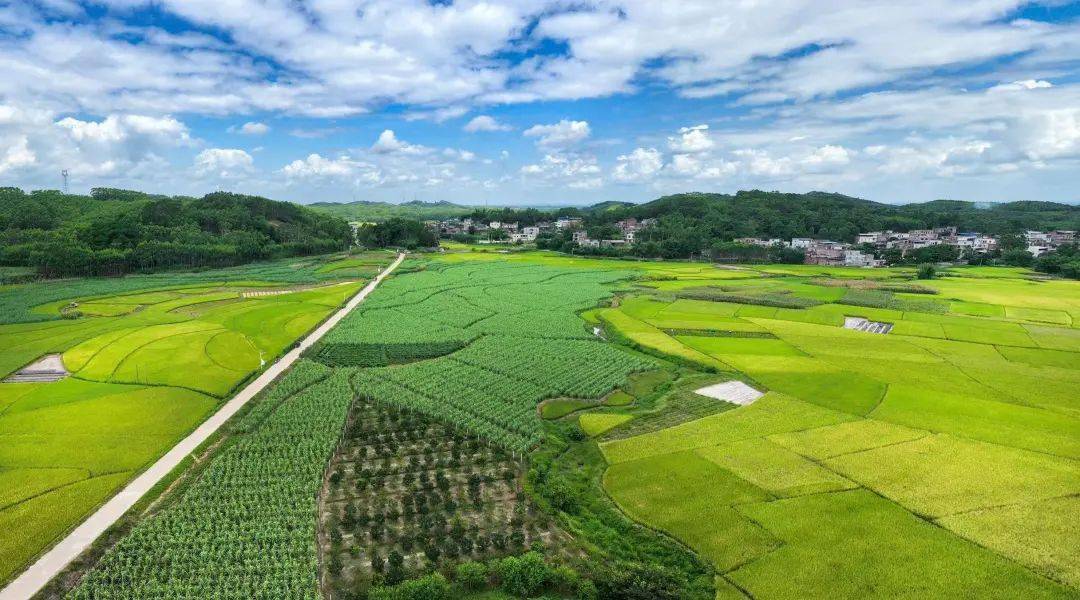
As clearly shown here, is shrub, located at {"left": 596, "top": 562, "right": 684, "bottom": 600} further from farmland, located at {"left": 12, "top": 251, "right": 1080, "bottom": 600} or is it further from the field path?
the field path

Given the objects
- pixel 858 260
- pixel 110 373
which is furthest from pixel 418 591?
pixel 858 260

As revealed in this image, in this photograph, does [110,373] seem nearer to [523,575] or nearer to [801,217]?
[523,575]

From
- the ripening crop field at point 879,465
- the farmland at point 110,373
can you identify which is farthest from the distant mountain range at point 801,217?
the farmland at point 110,373

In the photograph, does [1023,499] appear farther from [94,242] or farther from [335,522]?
[94,242]

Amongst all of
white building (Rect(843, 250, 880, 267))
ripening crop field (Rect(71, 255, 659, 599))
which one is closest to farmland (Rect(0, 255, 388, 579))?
ripening crop field (Rect(71, 255, 659, 599))

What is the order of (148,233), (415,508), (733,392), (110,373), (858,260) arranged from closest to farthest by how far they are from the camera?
(415,508)
(733,392)
(110,373)
(148,233)
(858,260)
